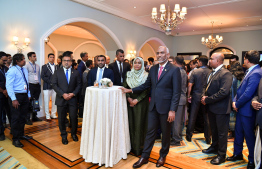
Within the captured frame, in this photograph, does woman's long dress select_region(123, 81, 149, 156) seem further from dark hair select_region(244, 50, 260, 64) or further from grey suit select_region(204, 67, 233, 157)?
dark hair select_region(244, 50, 260, 64)

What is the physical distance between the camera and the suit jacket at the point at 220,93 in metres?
2.76

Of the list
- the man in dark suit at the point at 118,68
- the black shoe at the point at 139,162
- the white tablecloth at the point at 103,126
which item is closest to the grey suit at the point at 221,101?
the black shoe at the point at 139,162

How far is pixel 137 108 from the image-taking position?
3.08 m

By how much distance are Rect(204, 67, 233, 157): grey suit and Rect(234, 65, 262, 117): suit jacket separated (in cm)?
18

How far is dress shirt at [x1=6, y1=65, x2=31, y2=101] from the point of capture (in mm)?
3352

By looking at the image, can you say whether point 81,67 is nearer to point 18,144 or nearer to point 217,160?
point 18,144

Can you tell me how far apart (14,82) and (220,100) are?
361 cm

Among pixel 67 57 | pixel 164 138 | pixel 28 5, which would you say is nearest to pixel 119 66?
pixel 67 57

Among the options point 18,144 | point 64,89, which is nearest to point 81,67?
point 64,89

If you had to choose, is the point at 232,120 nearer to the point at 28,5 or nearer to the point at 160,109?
the point at 160,109

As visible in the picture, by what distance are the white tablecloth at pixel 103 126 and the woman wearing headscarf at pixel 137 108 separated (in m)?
0.31

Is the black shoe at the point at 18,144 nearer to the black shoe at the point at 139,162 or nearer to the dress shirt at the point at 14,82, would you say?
the dress shirt at the point at 14,82

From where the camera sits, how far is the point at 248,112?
8.79 ft

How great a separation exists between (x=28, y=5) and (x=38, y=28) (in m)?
0.63
